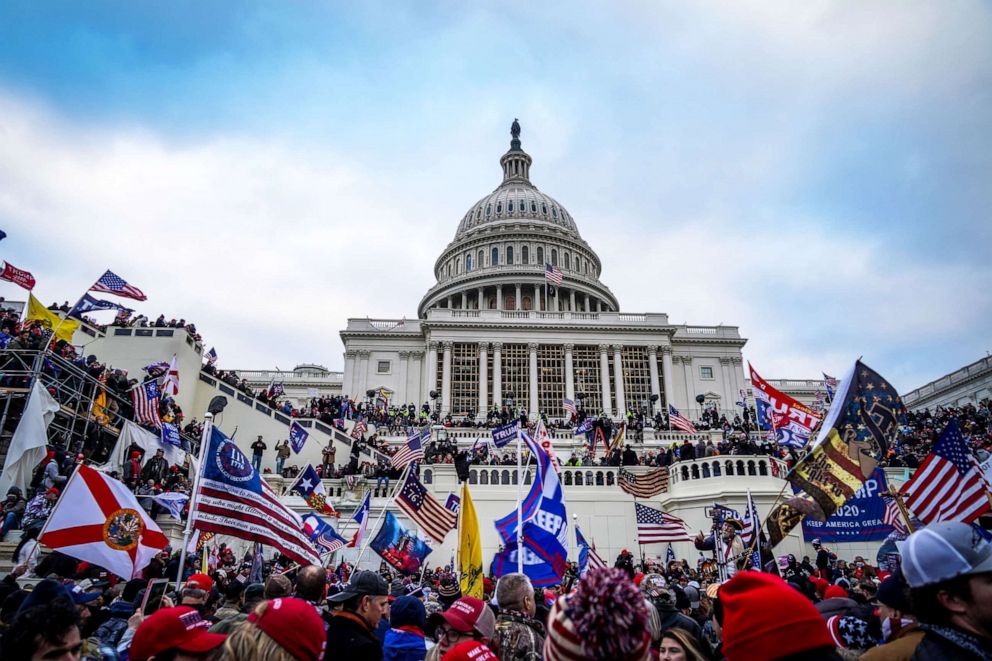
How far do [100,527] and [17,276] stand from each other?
1703 centimetres

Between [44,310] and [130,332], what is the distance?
9.31 metres

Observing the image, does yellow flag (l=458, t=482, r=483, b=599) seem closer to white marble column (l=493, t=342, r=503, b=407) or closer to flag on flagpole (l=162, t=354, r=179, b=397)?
flag on flagpole (l=162, t=354, r=179, b=397)

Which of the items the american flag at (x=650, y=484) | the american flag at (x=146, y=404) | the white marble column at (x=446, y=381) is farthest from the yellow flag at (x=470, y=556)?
the white marble column at (x=446, y=381)

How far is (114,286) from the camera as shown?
70.6 ft

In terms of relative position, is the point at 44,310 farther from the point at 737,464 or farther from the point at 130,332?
the point at 737,464

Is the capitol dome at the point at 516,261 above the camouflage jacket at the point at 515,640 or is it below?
above

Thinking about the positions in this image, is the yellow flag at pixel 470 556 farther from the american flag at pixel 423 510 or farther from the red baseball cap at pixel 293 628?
the red baseball cap at pixel 293 628

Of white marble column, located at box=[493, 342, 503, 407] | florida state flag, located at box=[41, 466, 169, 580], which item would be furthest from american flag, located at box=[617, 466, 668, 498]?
white marble column, located at box=[493, 342, 503, 407]

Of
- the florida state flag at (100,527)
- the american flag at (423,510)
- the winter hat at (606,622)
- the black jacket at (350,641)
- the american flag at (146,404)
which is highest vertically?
the american flag at (146,404)

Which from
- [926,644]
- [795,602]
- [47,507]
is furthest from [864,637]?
[47,507]

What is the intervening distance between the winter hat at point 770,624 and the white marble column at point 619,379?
5090 centimetres

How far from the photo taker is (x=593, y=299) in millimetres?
75375

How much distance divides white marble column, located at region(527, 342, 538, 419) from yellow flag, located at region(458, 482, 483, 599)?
139 feet

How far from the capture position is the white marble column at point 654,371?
179 feet
